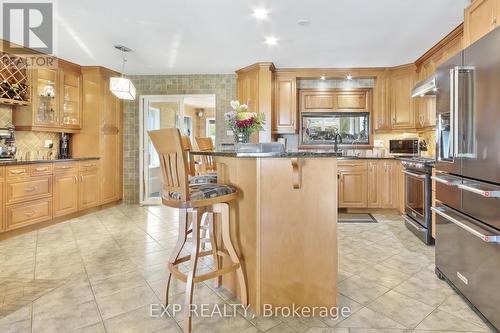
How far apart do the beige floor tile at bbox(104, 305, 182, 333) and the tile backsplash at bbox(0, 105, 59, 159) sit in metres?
3.41

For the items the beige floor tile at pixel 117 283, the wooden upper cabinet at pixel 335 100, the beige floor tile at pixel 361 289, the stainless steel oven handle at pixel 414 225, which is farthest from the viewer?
the wooden upper cabinet at pixel 335 100

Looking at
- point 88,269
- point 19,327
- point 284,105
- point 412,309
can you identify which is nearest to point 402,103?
point 284,105

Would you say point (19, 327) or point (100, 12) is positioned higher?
point (100, 12)

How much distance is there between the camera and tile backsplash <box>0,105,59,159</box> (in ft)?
13.0

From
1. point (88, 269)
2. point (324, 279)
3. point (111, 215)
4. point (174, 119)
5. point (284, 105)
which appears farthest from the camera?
point (174, 119)

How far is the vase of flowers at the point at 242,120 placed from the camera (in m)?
2.41

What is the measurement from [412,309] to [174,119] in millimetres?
4991

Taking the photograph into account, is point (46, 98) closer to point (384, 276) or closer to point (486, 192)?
point (384, 276)

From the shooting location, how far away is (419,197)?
3.47 meters

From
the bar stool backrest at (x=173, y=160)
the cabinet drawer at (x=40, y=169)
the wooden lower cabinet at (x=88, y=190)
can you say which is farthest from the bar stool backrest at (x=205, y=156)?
the wooden lower cabinet at (x=88, y=190)

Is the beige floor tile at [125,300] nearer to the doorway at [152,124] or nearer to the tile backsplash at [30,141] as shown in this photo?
the tile backsplash at [30,141]

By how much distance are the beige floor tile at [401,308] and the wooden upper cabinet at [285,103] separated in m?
3.39

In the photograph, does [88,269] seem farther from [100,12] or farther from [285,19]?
[285,19]

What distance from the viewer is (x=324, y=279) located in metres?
1.86
